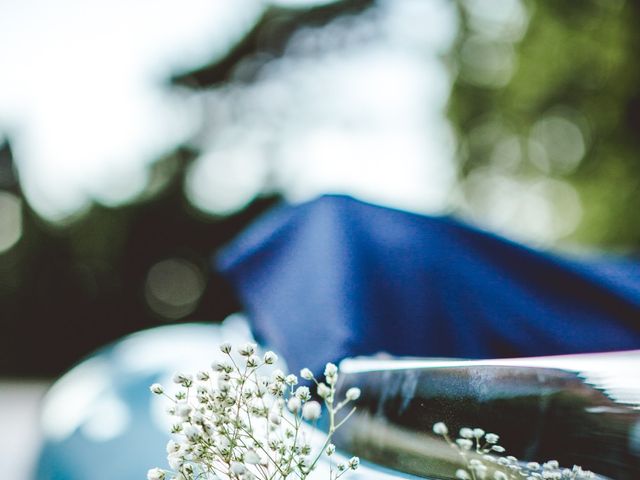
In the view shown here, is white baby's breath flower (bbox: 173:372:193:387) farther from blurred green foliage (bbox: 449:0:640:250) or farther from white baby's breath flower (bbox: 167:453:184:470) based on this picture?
blurred green foliage (bbox: 449:0:640:250)

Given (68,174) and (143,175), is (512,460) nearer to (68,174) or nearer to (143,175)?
(68,174)

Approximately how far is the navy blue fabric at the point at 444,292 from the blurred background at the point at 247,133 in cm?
547

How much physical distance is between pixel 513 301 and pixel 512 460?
959mm

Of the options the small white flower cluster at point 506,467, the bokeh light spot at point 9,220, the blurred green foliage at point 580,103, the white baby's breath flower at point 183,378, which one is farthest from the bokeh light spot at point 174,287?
the small white flower cluster at point 506,467

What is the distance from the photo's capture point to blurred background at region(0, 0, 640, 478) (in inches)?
360

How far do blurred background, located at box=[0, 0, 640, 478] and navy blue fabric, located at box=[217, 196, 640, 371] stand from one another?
5473mm

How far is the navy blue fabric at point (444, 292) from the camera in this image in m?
1.89

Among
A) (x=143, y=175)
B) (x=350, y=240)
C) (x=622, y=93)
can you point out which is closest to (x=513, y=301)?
(x=350, y=240)

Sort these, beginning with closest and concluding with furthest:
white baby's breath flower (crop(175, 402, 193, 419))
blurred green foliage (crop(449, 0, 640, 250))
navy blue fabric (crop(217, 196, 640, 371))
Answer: white baby's breath flower (crop(175, 402, 193, 419)), navy blue fabric (crop(217, 196, 640, 371)), blurred green foliage (crop(449, 0, 640, 250))

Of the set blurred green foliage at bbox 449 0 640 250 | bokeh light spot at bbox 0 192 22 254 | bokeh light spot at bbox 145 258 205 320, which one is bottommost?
bokeh light spot at bbox 145 258 205 320

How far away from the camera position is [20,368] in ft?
38.3

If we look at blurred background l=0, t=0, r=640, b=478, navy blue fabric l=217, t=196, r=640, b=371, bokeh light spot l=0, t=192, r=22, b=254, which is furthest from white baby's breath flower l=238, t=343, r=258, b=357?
bokeh light spot l=0, t=192, r=22, b=254

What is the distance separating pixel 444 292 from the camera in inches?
77.8

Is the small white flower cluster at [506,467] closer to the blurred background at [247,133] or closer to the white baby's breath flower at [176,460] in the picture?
the white baby's breath flower at [176,460]
